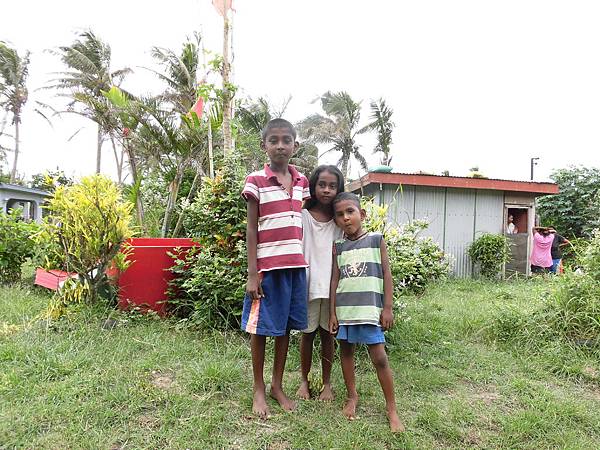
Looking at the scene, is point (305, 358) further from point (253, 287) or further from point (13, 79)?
point (13, 79)

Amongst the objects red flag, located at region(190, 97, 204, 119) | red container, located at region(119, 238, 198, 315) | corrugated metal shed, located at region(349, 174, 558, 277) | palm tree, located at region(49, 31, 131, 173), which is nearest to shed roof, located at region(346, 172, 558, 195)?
corrugated metal shed, located at region(349, 174, 558, 277)

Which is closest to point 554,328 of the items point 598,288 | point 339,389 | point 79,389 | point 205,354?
point 598,288

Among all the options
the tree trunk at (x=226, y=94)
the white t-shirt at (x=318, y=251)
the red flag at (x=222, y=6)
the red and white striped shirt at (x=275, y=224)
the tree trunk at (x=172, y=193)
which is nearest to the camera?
the red and white striped shirt at (x=275, y=224)

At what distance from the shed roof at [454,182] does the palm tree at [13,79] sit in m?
21.4

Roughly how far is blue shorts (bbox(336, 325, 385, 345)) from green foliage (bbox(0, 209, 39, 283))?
16.3ft

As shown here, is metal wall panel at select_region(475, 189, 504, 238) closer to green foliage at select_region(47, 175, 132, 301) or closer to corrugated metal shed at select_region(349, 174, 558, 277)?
corrugated metal shed at select_region(349, 174, 558, 277)

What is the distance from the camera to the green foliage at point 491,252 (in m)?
8.55

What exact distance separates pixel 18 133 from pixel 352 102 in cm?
1894

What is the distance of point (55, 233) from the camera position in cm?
369

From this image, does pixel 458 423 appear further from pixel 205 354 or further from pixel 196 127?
pixel 196 127

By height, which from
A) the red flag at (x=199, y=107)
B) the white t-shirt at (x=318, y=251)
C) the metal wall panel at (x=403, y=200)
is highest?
the red flag at (x=199, y=107)

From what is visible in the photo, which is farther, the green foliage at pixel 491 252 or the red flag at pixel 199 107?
the green foliage at pixel 491 252

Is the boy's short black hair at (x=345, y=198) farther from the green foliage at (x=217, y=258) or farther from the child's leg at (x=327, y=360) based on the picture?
the green foliage at (x=217, y=258)

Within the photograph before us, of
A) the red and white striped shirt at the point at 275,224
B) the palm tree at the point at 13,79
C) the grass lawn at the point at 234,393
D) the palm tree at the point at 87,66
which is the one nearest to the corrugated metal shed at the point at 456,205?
the grass lawn at the point at 234,393
